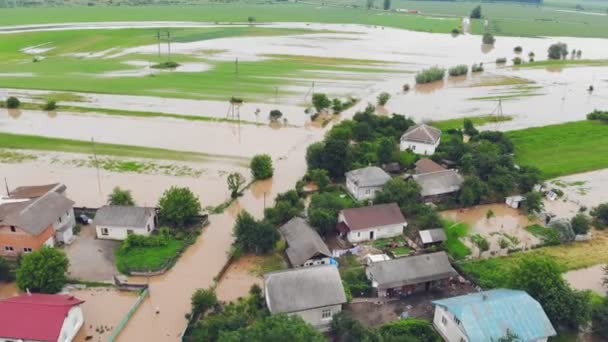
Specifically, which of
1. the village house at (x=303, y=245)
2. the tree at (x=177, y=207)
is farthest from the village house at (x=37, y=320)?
the village house at (x=303, y=245)

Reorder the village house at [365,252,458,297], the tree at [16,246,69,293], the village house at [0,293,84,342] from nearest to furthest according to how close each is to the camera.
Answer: the village house at [0,293,84,342], the tree at [16,246,69,293], the village house at [365,252,458,297]

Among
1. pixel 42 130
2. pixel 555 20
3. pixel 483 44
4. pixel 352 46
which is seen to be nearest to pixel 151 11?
pixel 352 46

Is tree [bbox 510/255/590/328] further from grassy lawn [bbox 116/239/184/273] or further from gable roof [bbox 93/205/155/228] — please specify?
gable roof [bbox 93/205/155/228]

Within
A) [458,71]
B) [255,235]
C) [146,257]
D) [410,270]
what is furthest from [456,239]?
[458,71]

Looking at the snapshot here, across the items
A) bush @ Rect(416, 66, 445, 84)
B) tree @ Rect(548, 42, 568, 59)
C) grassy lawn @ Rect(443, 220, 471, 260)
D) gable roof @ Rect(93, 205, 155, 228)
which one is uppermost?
tree @ Rect(548, 42, 568, 59)

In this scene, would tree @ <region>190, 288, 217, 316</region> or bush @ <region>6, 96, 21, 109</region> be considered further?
bush @ <region>6, 96, 21, 109</region>

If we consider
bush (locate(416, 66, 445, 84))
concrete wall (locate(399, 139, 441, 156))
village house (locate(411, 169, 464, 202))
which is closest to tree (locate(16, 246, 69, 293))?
village house (locate(411, 169, 464, 202))

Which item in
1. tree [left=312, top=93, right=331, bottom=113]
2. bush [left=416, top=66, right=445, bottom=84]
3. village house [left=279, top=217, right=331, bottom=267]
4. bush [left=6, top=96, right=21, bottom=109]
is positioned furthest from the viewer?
bush [left=416, top=66, right=445, bottom=84]

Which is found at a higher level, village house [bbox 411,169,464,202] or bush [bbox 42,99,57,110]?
bush [bbox 42,99,57,110]
